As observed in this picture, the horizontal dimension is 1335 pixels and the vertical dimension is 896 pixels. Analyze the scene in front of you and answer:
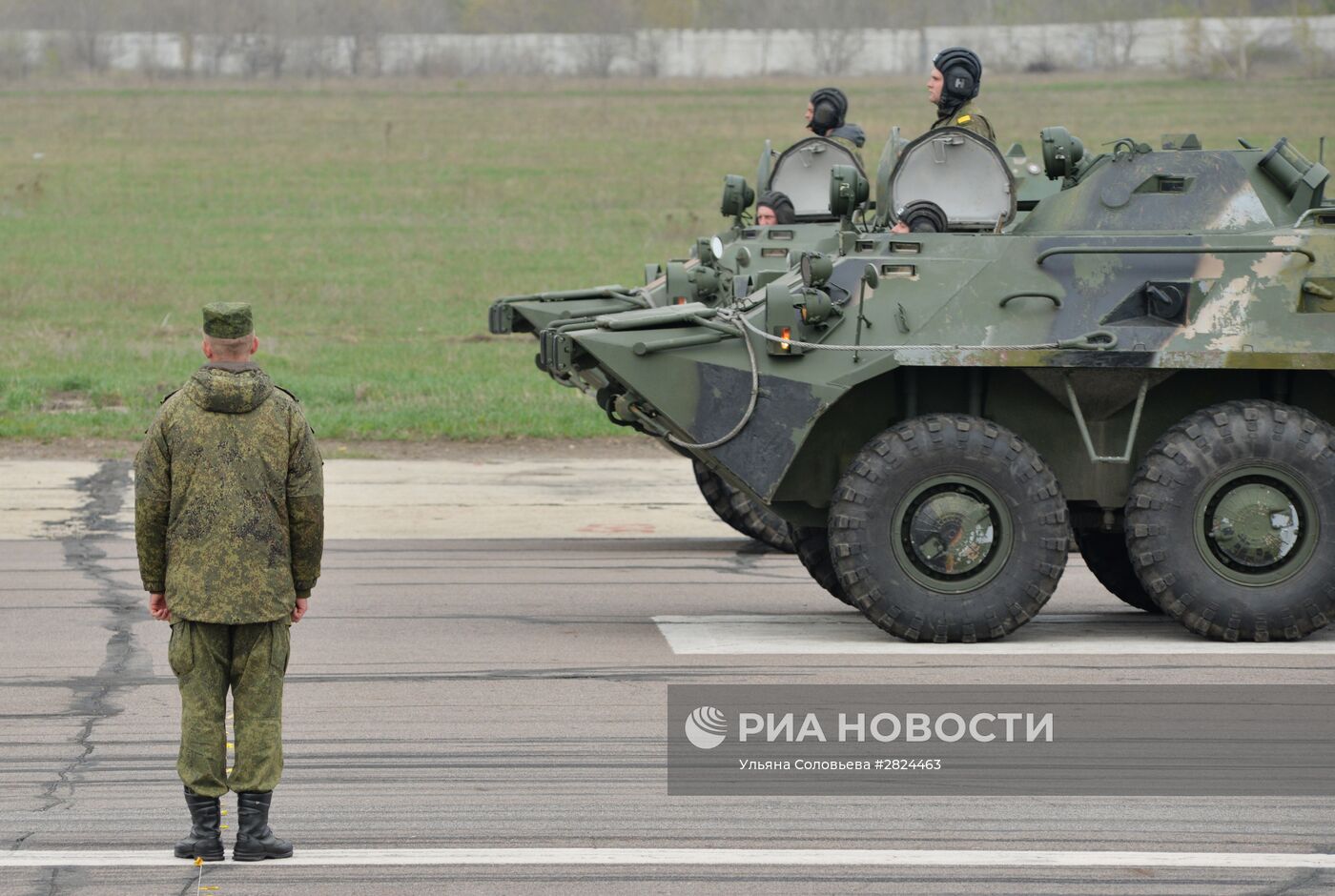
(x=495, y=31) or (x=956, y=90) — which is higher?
(x=495, y=31)

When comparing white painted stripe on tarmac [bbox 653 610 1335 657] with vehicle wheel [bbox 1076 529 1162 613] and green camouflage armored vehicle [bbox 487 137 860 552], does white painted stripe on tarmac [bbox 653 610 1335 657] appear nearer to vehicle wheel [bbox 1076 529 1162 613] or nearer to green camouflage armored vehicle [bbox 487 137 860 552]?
vehicle wheel [bbox 1076 529 1162 613]

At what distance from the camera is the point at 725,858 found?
670 centimetres

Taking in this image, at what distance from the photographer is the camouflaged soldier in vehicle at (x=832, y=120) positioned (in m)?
15.9

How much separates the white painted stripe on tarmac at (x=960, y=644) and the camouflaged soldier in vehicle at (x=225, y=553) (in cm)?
338

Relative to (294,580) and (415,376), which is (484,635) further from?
(415,376)

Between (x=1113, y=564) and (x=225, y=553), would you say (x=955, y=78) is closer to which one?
(x=1113, y=564)

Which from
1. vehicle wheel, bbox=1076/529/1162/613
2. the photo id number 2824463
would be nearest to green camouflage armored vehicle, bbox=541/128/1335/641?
vehicle wheel, bbox=1076/529/1162/613

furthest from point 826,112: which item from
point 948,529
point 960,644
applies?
point 960,644

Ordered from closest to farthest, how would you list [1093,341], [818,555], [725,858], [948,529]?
[725,858], [948,529], [1093,341], [818,555]

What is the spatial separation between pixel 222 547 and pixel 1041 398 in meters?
4.81

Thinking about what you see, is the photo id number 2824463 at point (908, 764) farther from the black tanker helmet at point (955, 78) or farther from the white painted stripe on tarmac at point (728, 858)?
the black tanker helmet at point (955, 78)

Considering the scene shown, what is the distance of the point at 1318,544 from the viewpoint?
9.81m

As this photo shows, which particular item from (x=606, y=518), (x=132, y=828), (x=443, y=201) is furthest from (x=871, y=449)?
(x=443, y=201)

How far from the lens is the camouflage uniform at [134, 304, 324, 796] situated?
651cm
